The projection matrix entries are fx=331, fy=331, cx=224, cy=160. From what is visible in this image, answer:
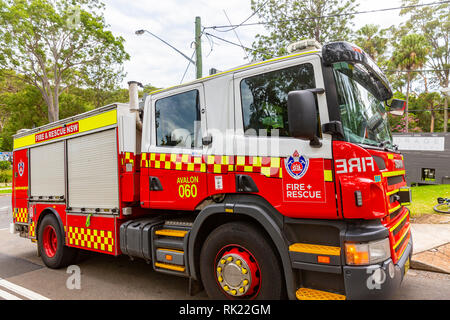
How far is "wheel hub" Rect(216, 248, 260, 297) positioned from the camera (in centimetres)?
326

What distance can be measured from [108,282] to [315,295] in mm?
3240

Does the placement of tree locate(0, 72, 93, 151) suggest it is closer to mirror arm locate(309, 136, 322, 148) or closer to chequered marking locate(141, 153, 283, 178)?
chequered marking locate(141, 153, 283, 178)

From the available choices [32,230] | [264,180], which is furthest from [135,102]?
[32,230]

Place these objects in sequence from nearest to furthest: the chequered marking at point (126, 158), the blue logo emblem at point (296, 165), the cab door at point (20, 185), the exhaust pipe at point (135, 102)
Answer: the blue logo emblem at point (296, 165), the chequered marking at point (126, 158), the exhaust pipe at point (135, 102), the cab door at point (20, 185)

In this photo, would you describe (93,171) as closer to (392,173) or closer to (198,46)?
(392,173)

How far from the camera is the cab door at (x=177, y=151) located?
3787 millimetres

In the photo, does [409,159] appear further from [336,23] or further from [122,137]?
[122,137]

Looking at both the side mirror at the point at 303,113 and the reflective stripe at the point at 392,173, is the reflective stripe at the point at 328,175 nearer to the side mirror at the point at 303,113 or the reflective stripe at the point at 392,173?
the side mirror at the point at 303,113

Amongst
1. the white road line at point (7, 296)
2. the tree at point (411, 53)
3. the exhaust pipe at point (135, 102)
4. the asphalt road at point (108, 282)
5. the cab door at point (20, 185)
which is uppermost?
the tree at point (411, 53)

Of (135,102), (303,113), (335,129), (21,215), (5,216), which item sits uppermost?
(135,102)

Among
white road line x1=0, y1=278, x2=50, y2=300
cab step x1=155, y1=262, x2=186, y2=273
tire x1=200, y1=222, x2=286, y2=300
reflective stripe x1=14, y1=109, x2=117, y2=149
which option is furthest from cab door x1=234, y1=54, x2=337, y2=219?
white road line x1=0, y1=278, x2=50, y2=300

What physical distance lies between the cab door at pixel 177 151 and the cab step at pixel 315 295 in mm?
1390

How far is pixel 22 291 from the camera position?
4.53 metres

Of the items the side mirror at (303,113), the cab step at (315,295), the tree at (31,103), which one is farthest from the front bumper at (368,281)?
the tree at (31,103)
